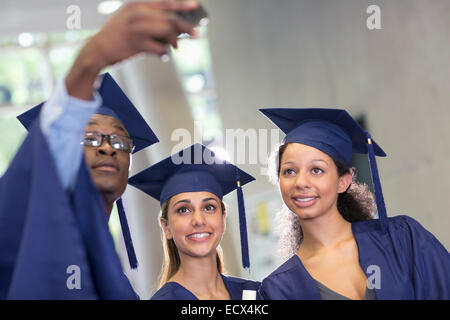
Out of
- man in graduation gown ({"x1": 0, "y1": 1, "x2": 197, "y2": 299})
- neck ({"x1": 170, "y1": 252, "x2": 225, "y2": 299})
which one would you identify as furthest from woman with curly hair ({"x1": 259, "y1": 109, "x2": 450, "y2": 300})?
man in graduation gown ({"x1": 0, "y1": 1, "x2": 197, "y2": 299})

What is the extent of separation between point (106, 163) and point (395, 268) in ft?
3.90

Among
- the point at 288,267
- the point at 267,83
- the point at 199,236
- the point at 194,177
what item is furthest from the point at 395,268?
the point at 267,83

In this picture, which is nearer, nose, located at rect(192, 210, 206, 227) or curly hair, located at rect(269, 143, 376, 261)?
nose, located at rect(192, 210, 206, 227)

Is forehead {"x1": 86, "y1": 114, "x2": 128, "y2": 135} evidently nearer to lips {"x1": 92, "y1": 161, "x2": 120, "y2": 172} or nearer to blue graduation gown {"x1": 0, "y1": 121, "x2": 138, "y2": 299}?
lips {"x1": 92, "y1": 161, "x2": 120, "y2": 172}

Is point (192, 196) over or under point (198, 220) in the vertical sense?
over

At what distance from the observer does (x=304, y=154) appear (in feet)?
7.48

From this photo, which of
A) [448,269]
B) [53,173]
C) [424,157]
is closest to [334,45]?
[424,157]

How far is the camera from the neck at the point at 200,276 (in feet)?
7.59

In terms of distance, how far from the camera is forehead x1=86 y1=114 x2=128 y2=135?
231 cm

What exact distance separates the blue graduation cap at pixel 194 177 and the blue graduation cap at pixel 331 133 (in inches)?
12.5

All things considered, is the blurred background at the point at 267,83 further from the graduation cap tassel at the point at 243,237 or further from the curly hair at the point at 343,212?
the curly hair at the point at 343,212

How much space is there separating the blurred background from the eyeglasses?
781mm

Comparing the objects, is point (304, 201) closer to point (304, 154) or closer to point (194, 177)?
point (304, 154)
